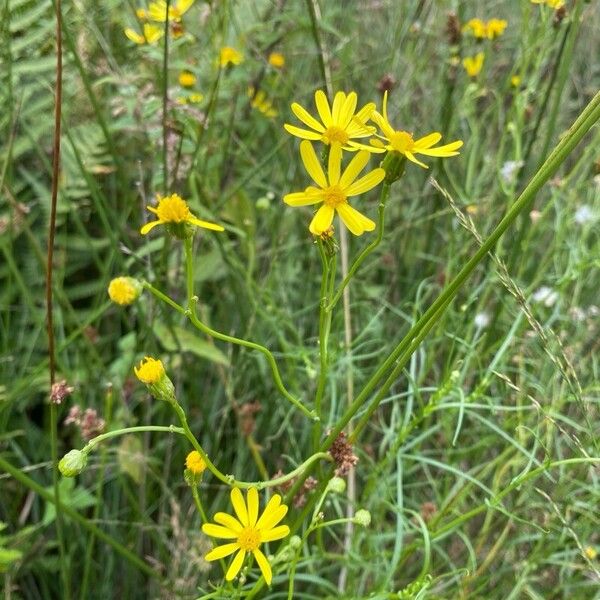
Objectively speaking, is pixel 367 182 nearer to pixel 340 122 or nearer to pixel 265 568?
pixel 340 122

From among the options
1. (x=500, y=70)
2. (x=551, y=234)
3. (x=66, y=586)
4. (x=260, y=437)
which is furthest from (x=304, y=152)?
(x=500, y=70)

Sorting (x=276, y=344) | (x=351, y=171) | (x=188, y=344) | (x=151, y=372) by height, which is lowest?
(x=276, y=344)

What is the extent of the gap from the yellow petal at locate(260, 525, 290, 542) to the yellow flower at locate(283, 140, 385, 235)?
0.20m

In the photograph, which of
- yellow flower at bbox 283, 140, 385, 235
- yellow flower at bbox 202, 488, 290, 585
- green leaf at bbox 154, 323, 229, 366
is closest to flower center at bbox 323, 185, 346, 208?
yellow flower at bbox 283, 140, 385, 235

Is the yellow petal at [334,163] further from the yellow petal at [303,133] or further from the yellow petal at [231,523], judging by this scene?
the yellow petal at [231,523]

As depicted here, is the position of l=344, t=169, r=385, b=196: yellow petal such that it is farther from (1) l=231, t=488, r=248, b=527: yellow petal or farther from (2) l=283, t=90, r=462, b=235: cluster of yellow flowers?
(1) l=231, t=488, r=248, b=527: yellow petal

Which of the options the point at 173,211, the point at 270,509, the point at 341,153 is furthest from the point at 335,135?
the point at 270,509

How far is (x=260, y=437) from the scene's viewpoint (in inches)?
45.7

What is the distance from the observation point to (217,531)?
0.53 meters

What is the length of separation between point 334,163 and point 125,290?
0.20 metres

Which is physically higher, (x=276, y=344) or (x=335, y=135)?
(x=335, y=135)

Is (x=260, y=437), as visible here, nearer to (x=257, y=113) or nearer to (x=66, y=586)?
(x=66, y=586)

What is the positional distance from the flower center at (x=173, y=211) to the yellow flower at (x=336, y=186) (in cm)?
7

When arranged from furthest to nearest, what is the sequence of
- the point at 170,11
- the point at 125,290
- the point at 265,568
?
the point at 170,11, the point at 125,290, the point at 265,568
